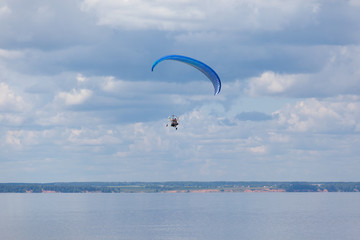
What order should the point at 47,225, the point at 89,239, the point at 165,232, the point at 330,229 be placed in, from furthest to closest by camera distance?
1. the point at 47,225
2. the point at 330,229
3. the point at 165,232
4. the point at 89,239

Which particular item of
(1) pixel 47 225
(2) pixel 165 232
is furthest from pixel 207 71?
(1) pixel 47 225

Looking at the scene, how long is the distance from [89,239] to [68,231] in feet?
55.3

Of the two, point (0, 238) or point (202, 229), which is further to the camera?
point (202, 229)

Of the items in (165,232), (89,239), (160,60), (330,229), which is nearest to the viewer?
(160,60)

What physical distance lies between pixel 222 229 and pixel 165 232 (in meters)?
16.7

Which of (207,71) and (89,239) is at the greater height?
(207,71)

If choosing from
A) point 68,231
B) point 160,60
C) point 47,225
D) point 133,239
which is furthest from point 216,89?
point 47,225

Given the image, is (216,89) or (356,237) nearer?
(216,89)

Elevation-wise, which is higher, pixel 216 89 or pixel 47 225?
pixel 216 89

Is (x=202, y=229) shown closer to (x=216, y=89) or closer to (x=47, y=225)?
(x=47, y=225)

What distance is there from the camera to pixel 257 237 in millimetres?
120625

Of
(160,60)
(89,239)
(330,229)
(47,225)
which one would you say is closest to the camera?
(160,60)

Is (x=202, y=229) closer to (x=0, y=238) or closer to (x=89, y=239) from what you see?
(x=89, y=239)

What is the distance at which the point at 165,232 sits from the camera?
426 ft
